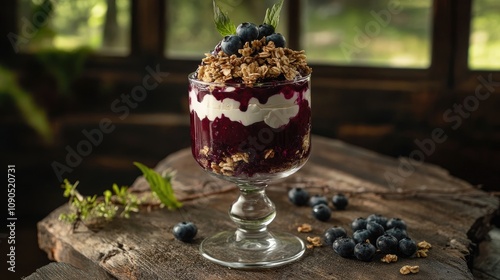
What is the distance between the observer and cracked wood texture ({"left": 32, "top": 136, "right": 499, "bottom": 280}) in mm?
1856

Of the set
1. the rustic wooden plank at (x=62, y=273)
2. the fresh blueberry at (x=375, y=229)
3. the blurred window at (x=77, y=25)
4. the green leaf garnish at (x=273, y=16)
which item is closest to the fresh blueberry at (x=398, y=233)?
the fresh blueberry at (x=375, y=229)

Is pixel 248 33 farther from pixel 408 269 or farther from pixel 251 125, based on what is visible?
pixel 408 269

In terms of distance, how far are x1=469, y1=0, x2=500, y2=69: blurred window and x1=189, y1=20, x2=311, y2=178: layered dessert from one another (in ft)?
6.73

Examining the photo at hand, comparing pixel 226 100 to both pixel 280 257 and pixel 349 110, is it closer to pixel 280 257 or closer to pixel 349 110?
pixel 280 257

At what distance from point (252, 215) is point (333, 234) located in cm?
25

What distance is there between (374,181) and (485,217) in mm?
476

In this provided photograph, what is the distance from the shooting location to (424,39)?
3.76 metres

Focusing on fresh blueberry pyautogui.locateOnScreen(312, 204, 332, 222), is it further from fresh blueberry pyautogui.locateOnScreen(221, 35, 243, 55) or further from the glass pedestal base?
fresh blueberry pyautogui.locateOnScreen(221, 35, 243, 55)

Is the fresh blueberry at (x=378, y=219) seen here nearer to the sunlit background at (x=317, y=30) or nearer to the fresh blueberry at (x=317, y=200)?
the fresh blueberry at (x=317, y=200)

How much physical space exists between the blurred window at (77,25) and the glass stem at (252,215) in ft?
7.72

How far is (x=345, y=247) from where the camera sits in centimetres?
191

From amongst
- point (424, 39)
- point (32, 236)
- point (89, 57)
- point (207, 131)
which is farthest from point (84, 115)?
point (207, 131)

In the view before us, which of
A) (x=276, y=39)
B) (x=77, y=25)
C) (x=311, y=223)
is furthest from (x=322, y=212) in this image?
(x=77, y=25)

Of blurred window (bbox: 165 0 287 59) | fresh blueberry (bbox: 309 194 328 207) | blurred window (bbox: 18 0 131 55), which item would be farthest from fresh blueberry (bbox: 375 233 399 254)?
blurred window (bbox: 18 0 131 55)
